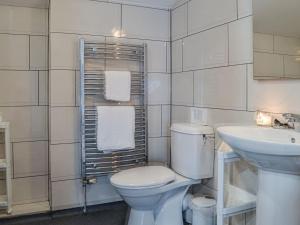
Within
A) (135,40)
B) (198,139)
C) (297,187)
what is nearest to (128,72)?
(135,40)

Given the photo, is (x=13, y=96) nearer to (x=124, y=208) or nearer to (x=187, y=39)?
(x=124, y=208)

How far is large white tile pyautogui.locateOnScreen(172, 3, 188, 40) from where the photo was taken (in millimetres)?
2498

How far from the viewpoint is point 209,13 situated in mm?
2166

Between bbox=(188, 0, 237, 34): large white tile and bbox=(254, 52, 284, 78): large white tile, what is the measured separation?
0.37m

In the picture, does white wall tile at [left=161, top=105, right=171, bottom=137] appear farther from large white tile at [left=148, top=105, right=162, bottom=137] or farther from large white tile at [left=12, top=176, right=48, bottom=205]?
large white tile at [left=12, top=176, right=48, bottom=205]

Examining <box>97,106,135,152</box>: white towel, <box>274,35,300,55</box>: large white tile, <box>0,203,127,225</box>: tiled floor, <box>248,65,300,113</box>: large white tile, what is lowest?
<box>0,203,127,225</box>: tiled floor

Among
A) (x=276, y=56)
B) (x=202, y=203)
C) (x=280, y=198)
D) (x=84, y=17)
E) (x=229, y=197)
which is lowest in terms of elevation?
(x=202, y=203)

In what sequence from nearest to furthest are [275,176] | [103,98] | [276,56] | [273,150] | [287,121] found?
[273,150] < [275,176] < [287,121] < [276,56] < [103,98]

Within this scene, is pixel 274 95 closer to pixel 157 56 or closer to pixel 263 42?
pixel 263 42

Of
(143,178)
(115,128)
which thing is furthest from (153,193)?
(115,128)

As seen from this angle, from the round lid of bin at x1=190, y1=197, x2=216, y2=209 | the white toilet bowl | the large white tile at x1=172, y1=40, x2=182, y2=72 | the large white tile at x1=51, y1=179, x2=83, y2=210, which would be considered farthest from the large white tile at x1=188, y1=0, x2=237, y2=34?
the large white tile at x1=51, y1=179, x2=83, y2=210

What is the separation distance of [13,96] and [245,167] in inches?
77.5

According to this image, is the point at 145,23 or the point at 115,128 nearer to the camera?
the point at 115,128

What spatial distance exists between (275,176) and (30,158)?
2.05m
